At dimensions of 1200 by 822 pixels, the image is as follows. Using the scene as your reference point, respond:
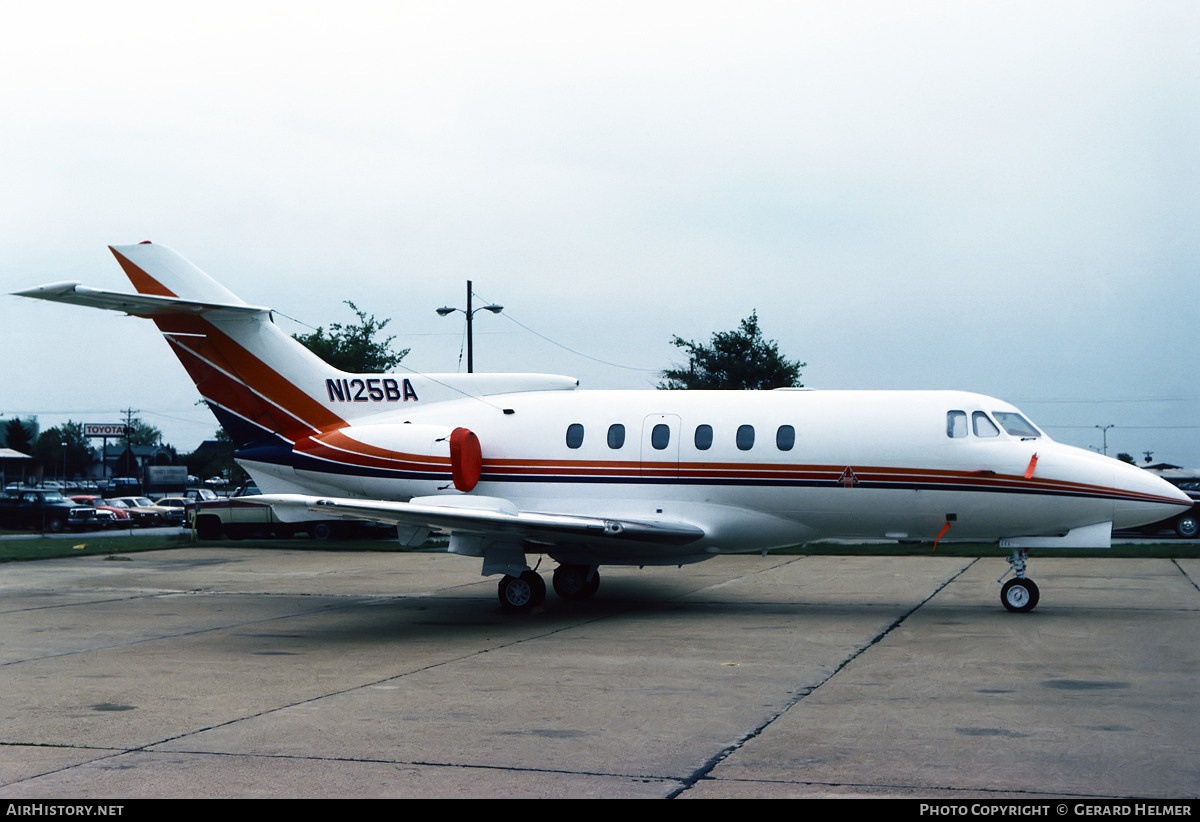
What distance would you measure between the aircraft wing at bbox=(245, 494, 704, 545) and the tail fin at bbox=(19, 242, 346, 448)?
6.52ft

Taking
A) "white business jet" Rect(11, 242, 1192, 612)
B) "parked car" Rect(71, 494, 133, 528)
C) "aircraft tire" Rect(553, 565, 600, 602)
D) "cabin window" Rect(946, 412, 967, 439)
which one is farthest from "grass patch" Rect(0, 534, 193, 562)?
"cabin window" Rect(946, 412, 967, 439)

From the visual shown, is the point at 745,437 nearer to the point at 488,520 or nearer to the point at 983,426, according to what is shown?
the point at 983,426

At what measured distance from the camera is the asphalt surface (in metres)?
6.99

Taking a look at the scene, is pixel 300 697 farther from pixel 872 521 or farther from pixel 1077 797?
pixel 872 521

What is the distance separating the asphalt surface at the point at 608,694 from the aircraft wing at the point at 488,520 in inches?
44.7

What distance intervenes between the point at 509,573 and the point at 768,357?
27363 mm

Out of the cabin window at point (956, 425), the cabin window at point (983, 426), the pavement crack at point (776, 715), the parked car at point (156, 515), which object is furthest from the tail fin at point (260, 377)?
Answer: the parked car at point (156, 515)

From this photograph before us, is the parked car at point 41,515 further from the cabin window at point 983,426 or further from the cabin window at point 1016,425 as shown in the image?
the cabin window at point 1016,425

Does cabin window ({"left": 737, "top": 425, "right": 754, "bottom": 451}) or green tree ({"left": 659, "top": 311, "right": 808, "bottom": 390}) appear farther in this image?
green tree ({"left": 659, "top": 311, "right": 808, "bottom": 390})

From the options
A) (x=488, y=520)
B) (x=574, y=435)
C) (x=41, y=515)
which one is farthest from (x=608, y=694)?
(x=41, y=515)

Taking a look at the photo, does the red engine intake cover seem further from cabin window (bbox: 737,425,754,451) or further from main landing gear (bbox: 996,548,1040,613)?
main landing gear (bbox: 996,548,1040,613)

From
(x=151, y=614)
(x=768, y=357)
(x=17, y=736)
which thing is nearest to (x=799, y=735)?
(x=17, y=736)

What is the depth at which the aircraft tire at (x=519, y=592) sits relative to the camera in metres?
15.8

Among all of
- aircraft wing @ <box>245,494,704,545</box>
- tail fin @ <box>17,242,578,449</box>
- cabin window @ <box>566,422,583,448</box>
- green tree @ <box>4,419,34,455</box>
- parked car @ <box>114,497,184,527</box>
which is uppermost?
green tree @ <box>4,419,34,455</box>
